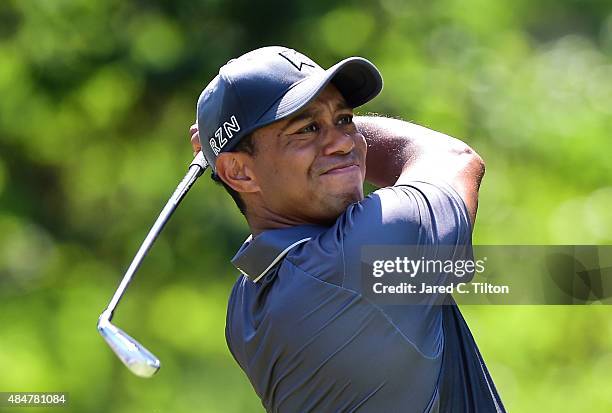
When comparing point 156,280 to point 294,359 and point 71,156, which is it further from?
point 294,359

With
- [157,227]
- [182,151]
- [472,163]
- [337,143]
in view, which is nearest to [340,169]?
[337,143]

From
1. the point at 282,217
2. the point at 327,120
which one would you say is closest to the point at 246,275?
the point at 282,217

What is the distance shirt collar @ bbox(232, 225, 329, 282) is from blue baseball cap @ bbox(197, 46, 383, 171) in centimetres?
19

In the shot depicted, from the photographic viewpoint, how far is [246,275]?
216cm

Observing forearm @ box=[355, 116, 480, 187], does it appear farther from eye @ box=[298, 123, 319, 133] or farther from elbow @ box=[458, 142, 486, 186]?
eye @ box=[298, 123, 319, 133]

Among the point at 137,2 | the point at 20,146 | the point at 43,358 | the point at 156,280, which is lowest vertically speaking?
the point at 43,358

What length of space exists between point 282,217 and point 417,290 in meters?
0.31

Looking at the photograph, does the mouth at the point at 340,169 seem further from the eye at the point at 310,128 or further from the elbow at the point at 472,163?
the elbow at the point at 472,163

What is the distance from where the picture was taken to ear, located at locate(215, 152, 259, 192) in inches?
84.4

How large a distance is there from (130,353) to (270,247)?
33 centimetres

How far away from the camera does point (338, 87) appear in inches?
85.4

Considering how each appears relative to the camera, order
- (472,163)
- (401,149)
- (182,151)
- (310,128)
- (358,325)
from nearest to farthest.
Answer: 1. (358,325)
2. (310,128)
3. (472,163)
4. (401,149)
5. (182,151)

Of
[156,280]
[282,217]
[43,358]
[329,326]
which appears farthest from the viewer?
[156,280]

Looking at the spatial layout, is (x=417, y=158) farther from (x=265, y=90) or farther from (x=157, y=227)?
(x=157, y=227)
